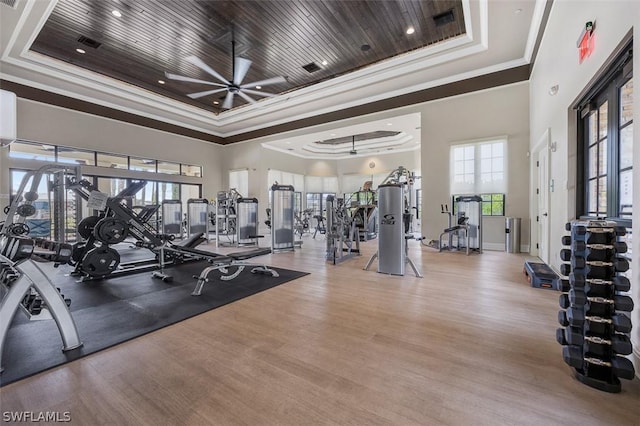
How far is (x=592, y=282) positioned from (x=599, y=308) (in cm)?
15

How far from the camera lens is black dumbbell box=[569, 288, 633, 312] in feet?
5.04

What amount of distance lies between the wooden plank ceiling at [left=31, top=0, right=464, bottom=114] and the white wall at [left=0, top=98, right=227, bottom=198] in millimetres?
1755

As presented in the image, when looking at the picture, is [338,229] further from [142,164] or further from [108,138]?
[108,138]

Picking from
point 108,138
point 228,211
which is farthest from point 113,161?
point 228,211

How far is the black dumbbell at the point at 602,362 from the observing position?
1.53 meters

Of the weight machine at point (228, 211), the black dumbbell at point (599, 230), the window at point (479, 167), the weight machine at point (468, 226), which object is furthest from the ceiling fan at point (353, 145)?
the black dumbbell at point (599, 230)

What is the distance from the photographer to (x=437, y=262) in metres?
5.38

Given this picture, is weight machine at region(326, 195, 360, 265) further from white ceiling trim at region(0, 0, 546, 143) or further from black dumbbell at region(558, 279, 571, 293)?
white ceiling trim at region(0, 0, 546, 143)

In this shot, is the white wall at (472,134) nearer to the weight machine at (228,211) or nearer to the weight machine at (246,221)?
the weight machine at (246,221)

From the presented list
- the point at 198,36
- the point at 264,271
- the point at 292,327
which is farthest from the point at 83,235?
the point at 198,36

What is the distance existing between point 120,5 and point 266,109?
17.4ft
